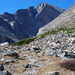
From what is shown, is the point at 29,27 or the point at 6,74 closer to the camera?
the point at 6,74

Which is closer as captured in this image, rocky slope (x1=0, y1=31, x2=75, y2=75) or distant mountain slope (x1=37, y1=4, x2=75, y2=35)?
rocky slope (x1=0, y1=31, x2=75, y2=75)

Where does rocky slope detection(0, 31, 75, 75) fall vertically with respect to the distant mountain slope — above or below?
→ below

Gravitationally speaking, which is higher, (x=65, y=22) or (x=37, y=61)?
(x=65, y=22)

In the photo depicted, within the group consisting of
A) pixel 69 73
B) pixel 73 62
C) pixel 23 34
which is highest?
pixel 23 34

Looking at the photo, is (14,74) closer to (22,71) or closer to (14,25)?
(22,71)

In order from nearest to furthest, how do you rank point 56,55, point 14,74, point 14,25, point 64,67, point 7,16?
1. point 14,74
2. point 64,67
3. point 56,55
4. point 14,25
5. point 7,16

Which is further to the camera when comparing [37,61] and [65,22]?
[65,22]

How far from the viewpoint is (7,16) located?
188375 millimetres

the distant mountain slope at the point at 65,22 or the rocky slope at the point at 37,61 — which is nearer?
the rocky slope at the point at 37,61

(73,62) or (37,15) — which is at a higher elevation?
(37,15)

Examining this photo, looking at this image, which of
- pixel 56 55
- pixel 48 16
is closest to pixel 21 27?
pixel 48 16

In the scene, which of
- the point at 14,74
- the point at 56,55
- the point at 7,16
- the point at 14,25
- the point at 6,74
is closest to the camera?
the point at 6,74

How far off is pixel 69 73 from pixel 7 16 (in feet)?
642

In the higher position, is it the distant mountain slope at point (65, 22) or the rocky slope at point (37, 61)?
the distant mountain slope at point (65, 22)
